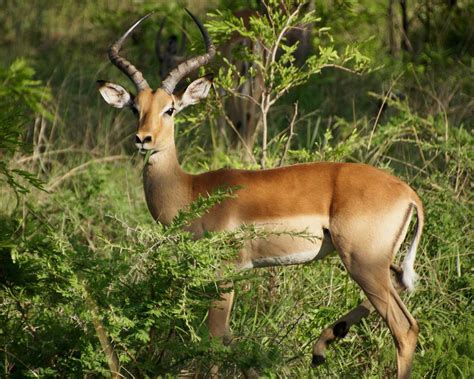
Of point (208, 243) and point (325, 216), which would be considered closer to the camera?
point (208, 243)

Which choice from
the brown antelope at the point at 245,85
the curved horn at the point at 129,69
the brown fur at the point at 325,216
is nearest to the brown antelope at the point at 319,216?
the brown fur at the point at 325,216

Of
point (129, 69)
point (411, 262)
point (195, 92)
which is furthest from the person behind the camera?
point (195, 92)

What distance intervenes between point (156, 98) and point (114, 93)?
0.50m

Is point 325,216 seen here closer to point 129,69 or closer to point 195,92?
point 195,92

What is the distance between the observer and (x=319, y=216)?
18.5ft

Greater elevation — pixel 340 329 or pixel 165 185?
pixel 165 185

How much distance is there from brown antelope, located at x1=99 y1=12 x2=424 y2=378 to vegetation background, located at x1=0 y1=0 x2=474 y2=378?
232 mm

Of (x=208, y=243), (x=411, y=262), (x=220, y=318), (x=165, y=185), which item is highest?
(x=208, y=243)

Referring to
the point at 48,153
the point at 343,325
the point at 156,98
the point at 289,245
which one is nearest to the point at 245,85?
the point at 48,153

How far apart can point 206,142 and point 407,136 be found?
5.75 ft

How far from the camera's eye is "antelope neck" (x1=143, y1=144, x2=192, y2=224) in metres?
6.10

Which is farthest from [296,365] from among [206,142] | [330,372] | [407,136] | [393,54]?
[393,54]

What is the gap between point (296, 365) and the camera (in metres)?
5.53

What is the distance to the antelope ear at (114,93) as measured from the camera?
6422mm
